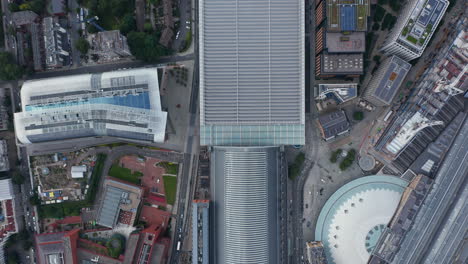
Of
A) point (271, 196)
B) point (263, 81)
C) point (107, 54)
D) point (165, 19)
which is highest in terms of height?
point (165, 19)

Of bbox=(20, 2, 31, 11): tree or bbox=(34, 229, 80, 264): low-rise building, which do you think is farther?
bbox=(20, 2, 31, 11): tree

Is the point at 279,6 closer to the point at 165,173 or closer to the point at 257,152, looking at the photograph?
the point at 257,152

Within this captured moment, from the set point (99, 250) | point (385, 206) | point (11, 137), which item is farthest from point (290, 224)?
point (11, 137)

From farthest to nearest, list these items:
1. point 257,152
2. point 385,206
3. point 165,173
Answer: point 165,173, point 385,206, point 257,152

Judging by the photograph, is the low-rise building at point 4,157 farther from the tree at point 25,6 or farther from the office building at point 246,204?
the office building at point 246,204

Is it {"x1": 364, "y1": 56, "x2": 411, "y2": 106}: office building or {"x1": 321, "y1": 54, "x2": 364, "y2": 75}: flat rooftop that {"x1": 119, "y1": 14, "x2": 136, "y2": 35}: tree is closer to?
{"x1": 321, "y1": 54, "x2": 364, "y2": 75}: flat rooftop

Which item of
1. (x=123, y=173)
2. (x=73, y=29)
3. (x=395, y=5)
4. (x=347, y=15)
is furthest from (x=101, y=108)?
(x=395, y=5)

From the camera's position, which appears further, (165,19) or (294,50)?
(165,19)

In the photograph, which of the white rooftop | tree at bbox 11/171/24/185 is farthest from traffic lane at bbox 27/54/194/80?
the white rooftop
